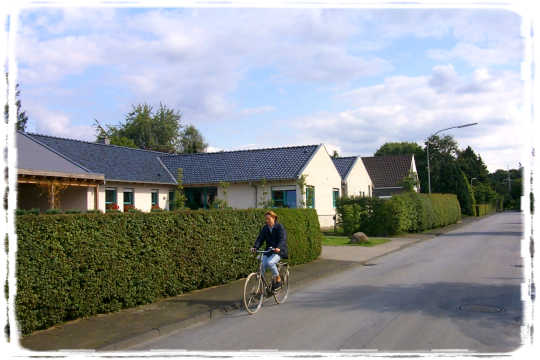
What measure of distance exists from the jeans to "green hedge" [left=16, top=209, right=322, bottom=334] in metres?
1.86

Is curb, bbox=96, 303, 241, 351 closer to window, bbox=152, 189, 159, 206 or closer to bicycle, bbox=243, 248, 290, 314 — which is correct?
bicycle, bbox=243, 248, 290, 314

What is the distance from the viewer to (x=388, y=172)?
5438cm

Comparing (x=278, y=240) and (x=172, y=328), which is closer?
(x=172, y=328)

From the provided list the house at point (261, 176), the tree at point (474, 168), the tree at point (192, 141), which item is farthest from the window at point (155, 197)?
the tree at point (474, 168)

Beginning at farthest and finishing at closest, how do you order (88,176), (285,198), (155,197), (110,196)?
(155,197)
(285,198)
(110,196)
(88,176)

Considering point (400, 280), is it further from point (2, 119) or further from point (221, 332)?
point (2, 119)

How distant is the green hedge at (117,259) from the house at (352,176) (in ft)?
88.3

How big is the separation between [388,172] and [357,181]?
14.8 metres

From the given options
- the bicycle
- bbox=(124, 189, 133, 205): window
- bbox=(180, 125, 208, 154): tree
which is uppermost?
bbox=(180, 125, 208, 154): tree

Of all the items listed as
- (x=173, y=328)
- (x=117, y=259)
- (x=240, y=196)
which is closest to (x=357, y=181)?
(x=240, y=196)

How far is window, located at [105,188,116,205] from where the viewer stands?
2608 centimetres

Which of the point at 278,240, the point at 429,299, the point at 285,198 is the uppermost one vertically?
the point at 285,198

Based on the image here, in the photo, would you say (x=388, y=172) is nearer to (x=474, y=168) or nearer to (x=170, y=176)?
(x=170, y=176)

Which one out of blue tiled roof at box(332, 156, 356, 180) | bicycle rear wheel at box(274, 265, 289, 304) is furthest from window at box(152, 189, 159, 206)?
bicycle rear wheel at box(274, 265, 289, 304)
